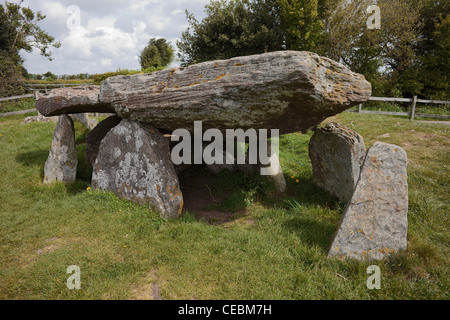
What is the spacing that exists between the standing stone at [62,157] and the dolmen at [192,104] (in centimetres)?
4

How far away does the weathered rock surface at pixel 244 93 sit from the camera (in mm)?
3787

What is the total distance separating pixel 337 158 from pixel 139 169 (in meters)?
4.13

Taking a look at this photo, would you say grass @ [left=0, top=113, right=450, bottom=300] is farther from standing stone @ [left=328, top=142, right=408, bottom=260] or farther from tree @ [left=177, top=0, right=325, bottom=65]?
tree @ [left=177, top=0, right=325, bottom=65]

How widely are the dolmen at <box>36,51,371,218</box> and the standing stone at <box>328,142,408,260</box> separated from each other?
46.3 inches

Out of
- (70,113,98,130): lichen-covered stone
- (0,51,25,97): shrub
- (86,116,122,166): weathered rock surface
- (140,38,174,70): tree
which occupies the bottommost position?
(86,116,122,166): weathered rock surface

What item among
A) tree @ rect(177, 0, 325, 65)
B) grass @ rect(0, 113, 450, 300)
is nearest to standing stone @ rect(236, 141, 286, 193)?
grass @ rect(0, 113, 450, 300)

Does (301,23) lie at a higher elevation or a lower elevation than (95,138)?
higher

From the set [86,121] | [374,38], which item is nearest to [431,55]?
[374,38]

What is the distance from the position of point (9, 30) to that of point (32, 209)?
2109 centimetres

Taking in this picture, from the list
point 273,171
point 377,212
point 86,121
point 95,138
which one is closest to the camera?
point 377,212

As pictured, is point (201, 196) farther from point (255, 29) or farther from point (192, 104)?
point (255, 29)

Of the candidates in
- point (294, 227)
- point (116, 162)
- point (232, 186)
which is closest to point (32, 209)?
point (116, 162)

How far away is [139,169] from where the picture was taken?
5.15 m

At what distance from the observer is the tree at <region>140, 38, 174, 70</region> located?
32.7 m
